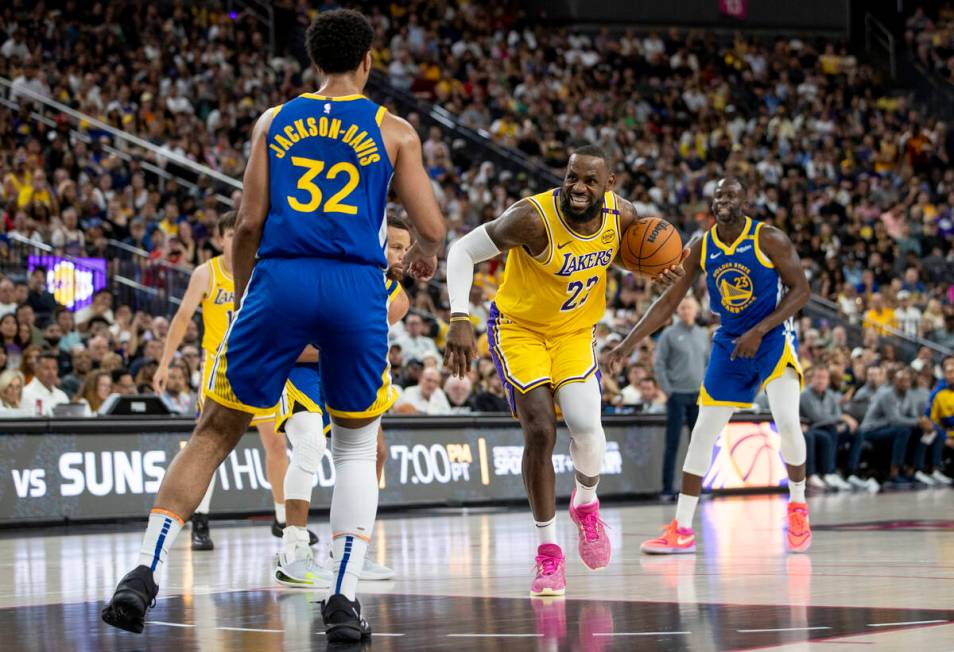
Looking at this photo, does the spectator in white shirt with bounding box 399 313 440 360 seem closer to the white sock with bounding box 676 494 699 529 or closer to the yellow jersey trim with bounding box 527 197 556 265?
the white sock with bounding box 676 494 699 529

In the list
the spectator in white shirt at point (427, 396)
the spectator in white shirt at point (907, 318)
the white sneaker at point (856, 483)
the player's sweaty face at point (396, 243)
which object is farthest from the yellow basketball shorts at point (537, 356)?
the spectator in white shirt at point (907, 318)

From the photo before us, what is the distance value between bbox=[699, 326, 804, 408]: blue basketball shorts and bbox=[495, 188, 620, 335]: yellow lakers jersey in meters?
2.03

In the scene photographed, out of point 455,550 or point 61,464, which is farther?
point 61,464

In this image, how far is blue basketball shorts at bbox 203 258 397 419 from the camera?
16.4 ft

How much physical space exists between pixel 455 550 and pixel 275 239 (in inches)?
179

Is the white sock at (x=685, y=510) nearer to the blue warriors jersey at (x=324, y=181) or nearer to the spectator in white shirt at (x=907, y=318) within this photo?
the blue warriors jersey at (x=324, y=181)

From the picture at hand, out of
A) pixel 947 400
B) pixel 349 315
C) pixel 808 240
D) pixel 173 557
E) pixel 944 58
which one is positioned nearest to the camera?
pixel 349 315

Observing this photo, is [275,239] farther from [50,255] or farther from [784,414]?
[50,255]

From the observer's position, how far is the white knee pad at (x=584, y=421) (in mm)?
7035

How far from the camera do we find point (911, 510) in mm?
12977

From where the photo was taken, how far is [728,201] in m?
8.95

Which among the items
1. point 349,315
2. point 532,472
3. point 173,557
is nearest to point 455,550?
point 173,557

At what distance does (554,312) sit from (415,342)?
32.2 feet

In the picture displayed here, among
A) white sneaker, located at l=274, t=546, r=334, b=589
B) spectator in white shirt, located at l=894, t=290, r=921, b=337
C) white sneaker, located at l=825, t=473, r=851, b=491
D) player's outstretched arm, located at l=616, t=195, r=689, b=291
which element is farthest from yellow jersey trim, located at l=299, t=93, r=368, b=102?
spectator in white shirt, located at l=894, t=290, r=921, b=337
